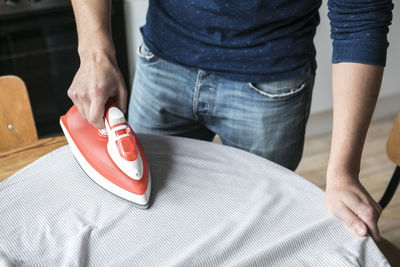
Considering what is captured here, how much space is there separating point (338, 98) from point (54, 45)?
5.39 feet

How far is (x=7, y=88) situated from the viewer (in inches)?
46.3

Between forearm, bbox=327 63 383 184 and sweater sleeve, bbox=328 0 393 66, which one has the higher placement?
sweater sleeve, bbox=328 0 393 66

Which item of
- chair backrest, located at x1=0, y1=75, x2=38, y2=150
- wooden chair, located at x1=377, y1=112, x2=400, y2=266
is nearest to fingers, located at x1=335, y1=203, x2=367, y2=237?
wooden chair, located at x1=377, y1=112, x2=400, y2=266

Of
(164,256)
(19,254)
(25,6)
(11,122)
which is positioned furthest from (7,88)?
(25,6)

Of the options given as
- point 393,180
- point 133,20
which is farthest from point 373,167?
point 133,20

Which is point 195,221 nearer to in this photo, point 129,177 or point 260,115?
point 129,177

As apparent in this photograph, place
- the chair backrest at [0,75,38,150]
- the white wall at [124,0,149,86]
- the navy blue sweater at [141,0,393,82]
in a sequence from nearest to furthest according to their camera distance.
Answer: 1. the navy blue sweater at [141,0,393,82]
2. the chair backrest at [0,75,38,150]
3. the white wall at [124,0,149,86]

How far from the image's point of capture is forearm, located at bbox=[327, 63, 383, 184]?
813mm

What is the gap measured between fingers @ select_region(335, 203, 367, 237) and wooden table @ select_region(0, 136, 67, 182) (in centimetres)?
59

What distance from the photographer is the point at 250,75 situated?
973 millimetres

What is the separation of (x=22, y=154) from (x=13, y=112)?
26 centimetres

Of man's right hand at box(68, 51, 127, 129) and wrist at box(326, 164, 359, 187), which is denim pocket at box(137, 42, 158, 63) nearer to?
man's right hand at box(68, 51, 127, 129)

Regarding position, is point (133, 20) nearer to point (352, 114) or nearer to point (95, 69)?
point (95, 69)

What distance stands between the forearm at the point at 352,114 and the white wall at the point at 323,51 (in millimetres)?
1411
